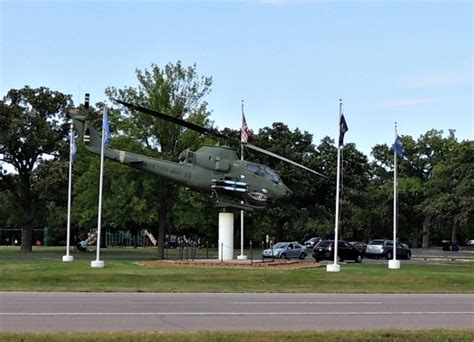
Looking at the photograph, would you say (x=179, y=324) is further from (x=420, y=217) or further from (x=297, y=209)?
(x=420, y=217)

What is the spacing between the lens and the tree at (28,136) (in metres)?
59.0

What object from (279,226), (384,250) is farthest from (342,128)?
(279,226)

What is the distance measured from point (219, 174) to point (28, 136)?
94.2 ft

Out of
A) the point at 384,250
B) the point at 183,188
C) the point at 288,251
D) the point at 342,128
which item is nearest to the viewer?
the point at 342,128

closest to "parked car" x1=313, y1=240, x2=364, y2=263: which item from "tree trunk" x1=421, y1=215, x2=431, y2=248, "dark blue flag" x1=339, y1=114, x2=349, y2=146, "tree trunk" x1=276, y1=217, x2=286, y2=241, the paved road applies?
"dark blue flag" x1=339, y1=114, x2=349, y2=146

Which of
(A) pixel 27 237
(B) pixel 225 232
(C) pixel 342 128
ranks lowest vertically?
(A) pixel 27 237

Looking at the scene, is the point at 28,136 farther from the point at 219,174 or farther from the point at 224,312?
the point at 224,312

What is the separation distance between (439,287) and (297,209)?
4898 cm

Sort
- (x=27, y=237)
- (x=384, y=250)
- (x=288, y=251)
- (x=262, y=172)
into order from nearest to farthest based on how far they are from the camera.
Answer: (x=262, y=172) → (x=288, y=251) → (x=384, y=250) → (x=27, y=237)

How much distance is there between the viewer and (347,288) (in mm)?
24984

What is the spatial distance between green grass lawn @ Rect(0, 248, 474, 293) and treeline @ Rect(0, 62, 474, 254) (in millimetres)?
13852

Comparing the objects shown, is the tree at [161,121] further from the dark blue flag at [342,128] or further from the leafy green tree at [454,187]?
the leafy green tree at [454,187]

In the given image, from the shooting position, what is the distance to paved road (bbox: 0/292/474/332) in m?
13.1

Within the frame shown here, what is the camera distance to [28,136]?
59562mm
